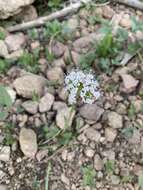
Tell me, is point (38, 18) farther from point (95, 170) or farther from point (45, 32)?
point (95, 170)

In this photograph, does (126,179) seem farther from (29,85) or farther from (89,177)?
(29,85)

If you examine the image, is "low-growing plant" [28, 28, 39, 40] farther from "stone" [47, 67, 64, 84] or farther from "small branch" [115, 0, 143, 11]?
"small branch" [115, 0, 143, 11]

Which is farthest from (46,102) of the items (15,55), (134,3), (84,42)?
(134,3)

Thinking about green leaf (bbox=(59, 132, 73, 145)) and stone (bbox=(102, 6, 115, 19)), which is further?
stone (bbox=(102, 6, 115, 19))

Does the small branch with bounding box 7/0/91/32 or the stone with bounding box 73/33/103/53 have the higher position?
the small branch with bounding box 7/0/91/32

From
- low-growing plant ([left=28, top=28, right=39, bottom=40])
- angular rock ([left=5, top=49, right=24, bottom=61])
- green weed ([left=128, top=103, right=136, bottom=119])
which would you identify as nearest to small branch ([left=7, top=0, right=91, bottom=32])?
low-growing plant ([left=28, top=28, right=39, bottom=40])

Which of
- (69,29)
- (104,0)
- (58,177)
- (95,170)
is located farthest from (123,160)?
(104,0)
